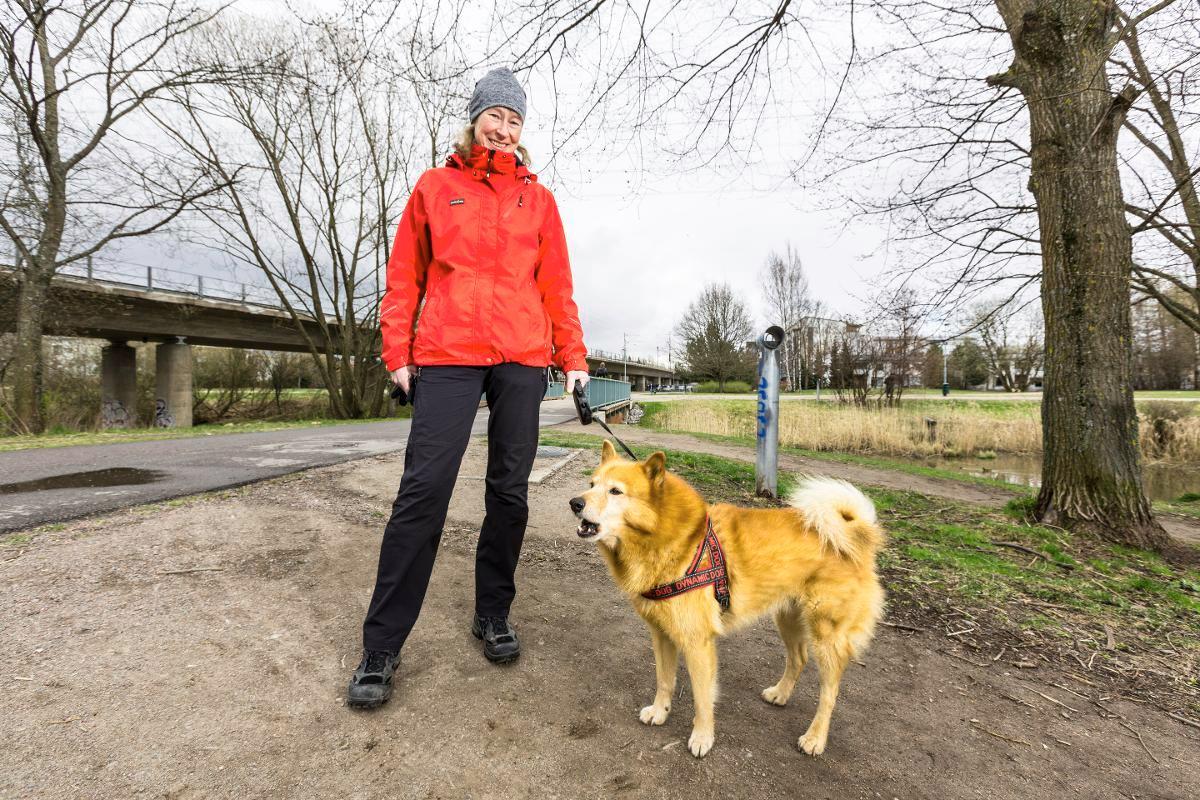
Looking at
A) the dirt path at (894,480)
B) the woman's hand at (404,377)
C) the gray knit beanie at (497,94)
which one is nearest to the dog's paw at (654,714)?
the woman's hand at (404,377)

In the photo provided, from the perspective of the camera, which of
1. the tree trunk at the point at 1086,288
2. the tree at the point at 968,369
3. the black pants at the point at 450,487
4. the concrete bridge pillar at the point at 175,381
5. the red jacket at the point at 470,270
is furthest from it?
the tree at the point at 968,369

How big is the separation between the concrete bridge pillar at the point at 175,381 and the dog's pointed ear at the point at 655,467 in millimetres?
24606

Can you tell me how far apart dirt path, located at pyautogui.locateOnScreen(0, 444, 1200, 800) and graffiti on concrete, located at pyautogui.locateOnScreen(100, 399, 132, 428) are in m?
19.9

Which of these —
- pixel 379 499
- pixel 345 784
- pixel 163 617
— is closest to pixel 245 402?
pixel 379 499

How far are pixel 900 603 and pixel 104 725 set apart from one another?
3951 mm

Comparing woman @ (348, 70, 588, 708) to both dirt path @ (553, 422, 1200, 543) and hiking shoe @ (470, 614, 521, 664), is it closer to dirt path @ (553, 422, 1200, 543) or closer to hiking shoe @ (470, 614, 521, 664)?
hiking shoe @ (470, 614, 521, 664)

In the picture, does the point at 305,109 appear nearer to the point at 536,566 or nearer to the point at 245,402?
the point at 245,402

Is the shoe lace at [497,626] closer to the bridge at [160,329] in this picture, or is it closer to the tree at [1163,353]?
the bridge at [160,329]

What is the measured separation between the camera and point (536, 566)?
3557 mm

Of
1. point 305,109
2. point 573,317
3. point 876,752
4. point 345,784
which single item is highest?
point 305,109

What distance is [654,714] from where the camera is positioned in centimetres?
201

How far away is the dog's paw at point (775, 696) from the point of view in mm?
2203

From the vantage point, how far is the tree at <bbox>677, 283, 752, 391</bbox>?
51000mm

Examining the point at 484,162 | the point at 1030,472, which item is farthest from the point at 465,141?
the point at 1030,472
